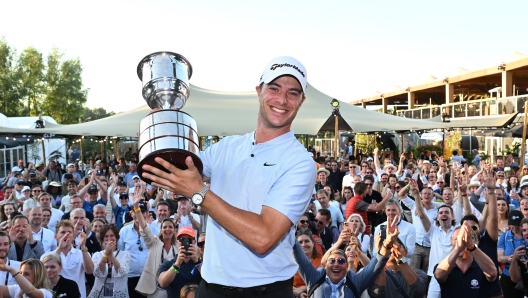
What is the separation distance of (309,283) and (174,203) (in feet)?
18.4

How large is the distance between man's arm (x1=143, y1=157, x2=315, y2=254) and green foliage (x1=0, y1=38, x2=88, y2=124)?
4379 centimetres

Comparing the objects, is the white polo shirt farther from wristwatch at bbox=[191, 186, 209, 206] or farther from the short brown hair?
the short brown hair

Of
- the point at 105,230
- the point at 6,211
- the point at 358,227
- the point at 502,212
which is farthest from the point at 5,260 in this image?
the point at 502,212

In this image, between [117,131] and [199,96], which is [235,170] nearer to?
[117,131]

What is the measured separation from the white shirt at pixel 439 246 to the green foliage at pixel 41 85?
40065 millimetres

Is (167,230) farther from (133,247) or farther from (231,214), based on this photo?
(231,214)

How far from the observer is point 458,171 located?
13.6 meters

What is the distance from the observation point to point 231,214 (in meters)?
2.04

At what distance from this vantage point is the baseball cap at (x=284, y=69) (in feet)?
7.74

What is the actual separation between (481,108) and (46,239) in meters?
27.5

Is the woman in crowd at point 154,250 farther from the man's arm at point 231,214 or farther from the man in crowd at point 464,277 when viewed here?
the man's arm at point 231,214

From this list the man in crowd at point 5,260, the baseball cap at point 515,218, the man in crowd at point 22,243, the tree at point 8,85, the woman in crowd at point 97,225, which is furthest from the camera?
the tree at point 8,85

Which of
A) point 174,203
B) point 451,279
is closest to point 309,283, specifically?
point 451,279

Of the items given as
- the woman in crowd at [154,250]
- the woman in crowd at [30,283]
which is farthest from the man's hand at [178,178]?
the woman in crowd at [154,250]
